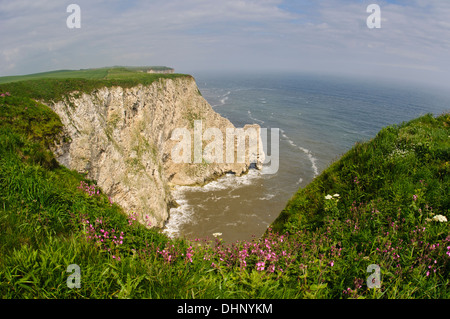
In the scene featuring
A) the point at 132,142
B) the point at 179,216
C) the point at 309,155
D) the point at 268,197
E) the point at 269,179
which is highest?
the point at 132,142

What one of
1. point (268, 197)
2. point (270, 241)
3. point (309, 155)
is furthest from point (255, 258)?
point (309, 155)

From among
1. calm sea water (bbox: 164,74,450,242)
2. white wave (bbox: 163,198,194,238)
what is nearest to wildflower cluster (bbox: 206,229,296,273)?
calm sea water (bbox: 164,74,450,242)

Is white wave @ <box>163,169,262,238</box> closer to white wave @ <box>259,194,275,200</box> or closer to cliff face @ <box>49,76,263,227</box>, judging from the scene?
cliff face @ <box>49,76,263,227</box>

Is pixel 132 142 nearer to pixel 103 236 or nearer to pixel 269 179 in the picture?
pixel 269 179

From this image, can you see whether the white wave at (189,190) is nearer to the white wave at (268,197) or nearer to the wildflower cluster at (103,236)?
the white wave at (268,197)

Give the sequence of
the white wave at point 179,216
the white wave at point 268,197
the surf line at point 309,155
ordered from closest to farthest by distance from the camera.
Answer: the white wave at point 179,216
the white wave at point 268,197
the surf line at point 309,155

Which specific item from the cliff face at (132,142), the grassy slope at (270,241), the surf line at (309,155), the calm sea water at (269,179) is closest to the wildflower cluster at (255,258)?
the grassy slope at (270,241)

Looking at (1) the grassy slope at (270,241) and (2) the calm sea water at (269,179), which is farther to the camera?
(2) the calm sea water at (269,179)
